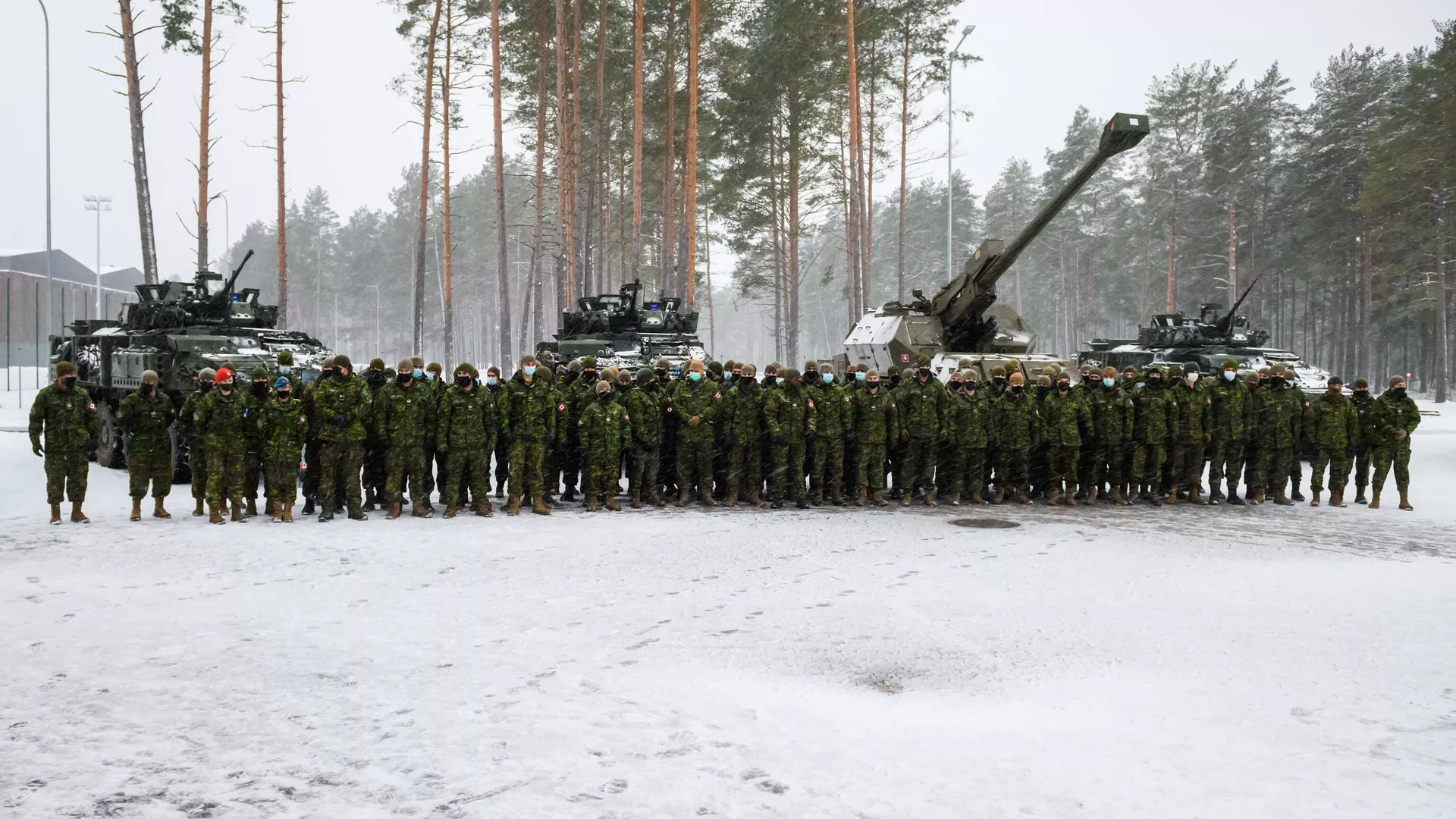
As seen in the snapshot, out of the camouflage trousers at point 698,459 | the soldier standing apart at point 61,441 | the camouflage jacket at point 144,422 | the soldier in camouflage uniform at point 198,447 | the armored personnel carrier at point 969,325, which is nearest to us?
the soldier standing apart at point 61,441

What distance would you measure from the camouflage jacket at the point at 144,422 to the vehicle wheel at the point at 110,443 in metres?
5.14

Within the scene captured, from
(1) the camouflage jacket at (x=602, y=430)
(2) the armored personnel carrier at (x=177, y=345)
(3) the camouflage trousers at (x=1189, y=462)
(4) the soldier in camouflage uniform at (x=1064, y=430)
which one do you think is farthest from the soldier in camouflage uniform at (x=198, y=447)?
(3) the camouflage trousers at (x=1189, y=462)

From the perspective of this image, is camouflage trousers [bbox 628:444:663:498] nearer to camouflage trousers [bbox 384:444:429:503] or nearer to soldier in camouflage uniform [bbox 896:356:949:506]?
camouflage trousers [bbox 384:444:429:503]

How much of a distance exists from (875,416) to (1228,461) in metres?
4.60

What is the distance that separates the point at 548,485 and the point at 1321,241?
4297 cm

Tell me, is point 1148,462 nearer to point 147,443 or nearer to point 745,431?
point 745,431

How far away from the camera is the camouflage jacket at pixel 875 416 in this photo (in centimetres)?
1269

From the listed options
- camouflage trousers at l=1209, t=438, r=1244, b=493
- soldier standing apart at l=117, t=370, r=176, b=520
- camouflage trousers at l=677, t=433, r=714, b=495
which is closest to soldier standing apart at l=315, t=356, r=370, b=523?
soldier standing apart at l=117, t=370, r=176, b=520

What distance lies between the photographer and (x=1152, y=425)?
12961 millimetres

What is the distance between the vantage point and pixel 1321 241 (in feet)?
147

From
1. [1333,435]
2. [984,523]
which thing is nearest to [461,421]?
[984,523]

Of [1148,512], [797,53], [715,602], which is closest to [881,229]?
[797,53]

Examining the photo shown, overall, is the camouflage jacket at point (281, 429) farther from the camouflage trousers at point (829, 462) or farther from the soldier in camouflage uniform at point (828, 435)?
the camouflage trousers at point (829, 462)

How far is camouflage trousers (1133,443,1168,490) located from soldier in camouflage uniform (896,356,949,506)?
248 centimetres
